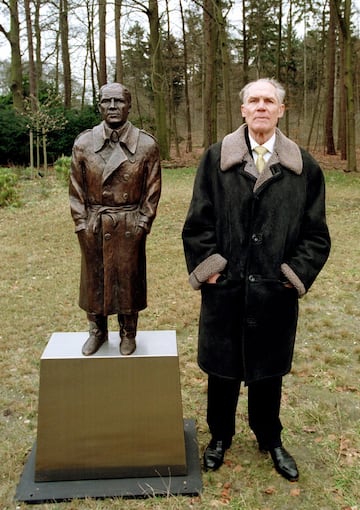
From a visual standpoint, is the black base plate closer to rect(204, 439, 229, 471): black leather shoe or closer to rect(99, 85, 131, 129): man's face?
rect(204, 439, 229, 471): black leather shoe

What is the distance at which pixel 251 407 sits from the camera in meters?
3.29

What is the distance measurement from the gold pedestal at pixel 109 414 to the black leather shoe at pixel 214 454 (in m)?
0.19

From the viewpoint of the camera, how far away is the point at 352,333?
5.43 m

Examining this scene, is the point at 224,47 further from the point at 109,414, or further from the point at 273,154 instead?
the point at 109,414

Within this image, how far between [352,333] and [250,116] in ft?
11.2

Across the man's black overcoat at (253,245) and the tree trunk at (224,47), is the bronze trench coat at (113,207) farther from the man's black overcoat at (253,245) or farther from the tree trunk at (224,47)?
the tree trunk at (224,47)

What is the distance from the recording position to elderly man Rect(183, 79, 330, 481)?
2771 mm

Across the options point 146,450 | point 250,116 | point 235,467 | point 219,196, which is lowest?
point 235,467

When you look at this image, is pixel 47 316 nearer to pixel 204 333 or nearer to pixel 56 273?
pixel 56 273

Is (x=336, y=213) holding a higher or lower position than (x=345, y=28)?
lower

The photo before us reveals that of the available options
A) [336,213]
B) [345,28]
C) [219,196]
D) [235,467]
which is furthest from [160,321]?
[345,28]

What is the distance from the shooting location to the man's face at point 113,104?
9.31 feet

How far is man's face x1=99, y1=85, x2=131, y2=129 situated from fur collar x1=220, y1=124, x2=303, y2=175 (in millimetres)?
589

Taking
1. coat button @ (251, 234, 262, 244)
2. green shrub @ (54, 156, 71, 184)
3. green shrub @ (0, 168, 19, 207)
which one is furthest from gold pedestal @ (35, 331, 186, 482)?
green shrub @ (54, 156, 71, 184)
